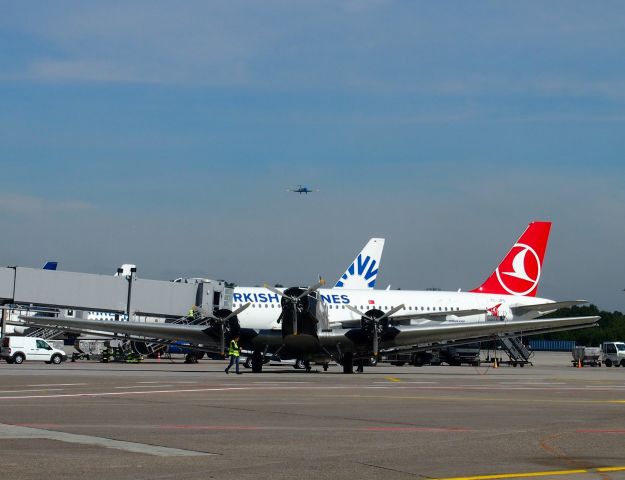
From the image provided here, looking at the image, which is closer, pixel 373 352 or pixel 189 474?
pixel 189 474

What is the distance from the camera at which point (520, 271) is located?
230 feet

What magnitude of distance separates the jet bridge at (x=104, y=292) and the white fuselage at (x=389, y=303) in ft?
50.5

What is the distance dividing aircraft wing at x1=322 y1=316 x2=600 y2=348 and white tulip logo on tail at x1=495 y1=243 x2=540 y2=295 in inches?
768

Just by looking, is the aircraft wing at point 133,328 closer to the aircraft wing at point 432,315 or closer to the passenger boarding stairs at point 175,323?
the aircraft wing at point 432,315

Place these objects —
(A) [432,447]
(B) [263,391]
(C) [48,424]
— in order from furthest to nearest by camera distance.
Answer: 1. (B) [263,391]
2. (C) [48,424]
3. (A) [432,447]

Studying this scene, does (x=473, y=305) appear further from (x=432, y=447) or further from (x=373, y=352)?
(x=432, y=447)

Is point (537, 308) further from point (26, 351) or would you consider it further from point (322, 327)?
point (26, 351)

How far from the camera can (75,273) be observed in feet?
267

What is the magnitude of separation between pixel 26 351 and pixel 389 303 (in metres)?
23.6

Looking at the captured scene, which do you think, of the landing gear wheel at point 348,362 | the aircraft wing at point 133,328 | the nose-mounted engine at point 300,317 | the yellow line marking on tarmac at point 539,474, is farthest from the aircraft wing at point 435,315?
the yellow line marking on tarmac at point 539,474

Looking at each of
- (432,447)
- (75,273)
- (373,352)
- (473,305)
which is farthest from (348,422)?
(75,273)

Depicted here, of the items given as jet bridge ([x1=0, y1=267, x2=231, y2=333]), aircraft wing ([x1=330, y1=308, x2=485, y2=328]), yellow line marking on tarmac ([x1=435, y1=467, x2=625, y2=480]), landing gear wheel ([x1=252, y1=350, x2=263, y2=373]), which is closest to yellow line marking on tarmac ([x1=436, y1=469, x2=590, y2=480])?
yellow line marking on tarmac ([x1=435, y1=467, x2=625, y2=480])

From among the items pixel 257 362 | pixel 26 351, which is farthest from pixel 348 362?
pixel 26 351

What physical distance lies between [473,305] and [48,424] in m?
51.5
